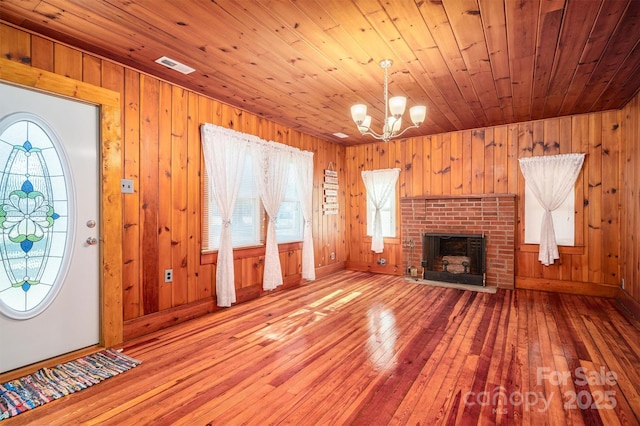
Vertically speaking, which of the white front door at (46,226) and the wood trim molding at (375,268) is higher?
the white front door at (46,226)

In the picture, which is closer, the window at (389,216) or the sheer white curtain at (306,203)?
the sheer white curtain at (306,203)

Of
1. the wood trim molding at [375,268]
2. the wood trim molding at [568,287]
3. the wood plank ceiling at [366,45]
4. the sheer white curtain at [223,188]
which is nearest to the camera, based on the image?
the wood plank ceiling at [366,45]

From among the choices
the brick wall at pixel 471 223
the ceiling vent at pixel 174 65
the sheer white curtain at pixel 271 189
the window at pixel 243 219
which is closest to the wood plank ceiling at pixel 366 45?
the ceiling vent at pixel 174 65

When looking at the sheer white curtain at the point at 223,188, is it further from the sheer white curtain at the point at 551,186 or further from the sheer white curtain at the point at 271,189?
the sheer white curtain at the point at 551,186

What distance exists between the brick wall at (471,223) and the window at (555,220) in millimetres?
206

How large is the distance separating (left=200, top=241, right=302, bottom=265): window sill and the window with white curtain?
0.19 ft

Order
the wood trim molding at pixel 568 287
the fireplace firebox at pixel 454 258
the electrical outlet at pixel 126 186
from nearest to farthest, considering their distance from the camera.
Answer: the electrical outlet at pixel 126 186
the wood trim molding at pixel 568 287
the fireplace firebox at pixel 454 258

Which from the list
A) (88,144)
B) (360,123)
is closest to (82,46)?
(88,144)

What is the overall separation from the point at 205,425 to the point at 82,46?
119 inches

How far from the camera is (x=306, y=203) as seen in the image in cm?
513

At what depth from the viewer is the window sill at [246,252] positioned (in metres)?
3.65

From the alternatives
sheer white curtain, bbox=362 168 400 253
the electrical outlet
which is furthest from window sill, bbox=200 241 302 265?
sheer white curtain, bbox=362 168 400 253

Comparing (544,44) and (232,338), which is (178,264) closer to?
(232,338)

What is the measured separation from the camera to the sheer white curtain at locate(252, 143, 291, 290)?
14.1 feet
